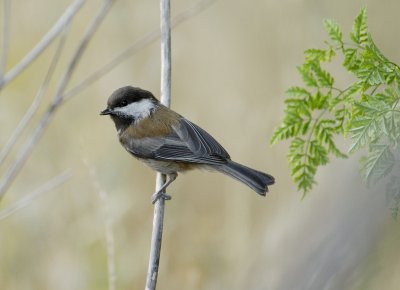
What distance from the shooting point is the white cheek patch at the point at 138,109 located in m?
3.87

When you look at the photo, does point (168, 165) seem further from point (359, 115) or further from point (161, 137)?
point (359, 115)

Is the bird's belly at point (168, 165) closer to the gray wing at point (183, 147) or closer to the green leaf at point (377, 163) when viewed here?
the gray wing at point (183, 147)

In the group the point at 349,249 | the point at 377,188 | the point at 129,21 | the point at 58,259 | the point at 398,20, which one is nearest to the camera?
the point at 349,249

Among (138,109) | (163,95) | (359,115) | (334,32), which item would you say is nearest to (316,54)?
(334,32)

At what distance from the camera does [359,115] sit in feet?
6.36

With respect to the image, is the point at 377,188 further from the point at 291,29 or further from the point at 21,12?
the point at 21,12

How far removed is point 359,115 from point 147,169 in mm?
3332

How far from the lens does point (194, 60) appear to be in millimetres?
5289

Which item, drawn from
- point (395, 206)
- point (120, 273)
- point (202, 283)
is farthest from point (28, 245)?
point (395, 206)

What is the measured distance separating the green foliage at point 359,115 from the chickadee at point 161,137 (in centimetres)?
125

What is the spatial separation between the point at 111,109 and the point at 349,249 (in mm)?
2636

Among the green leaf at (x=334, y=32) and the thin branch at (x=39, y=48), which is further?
the thin branch at (x=39, y=48)

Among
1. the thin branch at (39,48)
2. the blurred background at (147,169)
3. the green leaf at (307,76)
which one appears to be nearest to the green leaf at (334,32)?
the green leaf at (307,76)

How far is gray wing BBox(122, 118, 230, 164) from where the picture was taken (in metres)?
3.60
